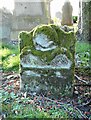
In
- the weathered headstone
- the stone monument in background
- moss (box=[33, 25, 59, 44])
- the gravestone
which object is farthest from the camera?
the gravestone

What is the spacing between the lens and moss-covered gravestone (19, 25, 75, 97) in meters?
4.43

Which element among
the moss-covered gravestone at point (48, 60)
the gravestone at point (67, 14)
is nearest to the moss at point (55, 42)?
the moss-covered gravestone at point (48, 60)

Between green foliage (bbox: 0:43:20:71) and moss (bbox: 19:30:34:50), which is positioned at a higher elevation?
moss (bbox: 19:30:34:50)

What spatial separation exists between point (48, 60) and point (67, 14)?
7.58 metres

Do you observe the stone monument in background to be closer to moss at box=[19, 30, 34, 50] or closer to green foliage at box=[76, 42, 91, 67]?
green foliage at box=[76, 42, 91, 67]

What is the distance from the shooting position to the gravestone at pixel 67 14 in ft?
38.4

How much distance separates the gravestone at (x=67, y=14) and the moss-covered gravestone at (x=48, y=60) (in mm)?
7264

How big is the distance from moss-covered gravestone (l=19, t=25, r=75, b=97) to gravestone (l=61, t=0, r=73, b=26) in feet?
23.8

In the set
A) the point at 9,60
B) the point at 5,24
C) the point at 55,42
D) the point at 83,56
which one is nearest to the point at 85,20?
the point at 5,24

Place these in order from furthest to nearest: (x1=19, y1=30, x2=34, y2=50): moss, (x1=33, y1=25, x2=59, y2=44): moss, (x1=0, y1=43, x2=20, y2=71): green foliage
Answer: (x1=0, y1=43, x2=20, y2=71): green foliage < (x1=19, y1=30, x2=34, y2=50): moss < (x1=33, y1=25, x2=59, y2=44): moss

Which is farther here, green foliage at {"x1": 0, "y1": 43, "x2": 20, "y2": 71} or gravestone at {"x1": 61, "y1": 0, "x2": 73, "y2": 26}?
gravestone at {"x1": 61, "y1": 0, "x2": 73, "y2": 26}

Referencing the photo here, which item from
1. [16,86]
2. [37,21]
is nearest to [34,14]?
[37,21]

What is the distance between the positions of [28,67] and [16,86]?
468 mm

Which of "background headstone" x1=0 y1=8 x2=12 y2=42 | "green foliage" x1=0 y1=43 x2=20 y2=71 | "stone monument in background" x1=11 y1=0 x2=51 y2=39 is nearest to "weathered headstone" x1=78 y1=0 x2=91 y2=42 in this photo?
"stone monument in background" x1=11 y1=0 x2=51 y2=39
